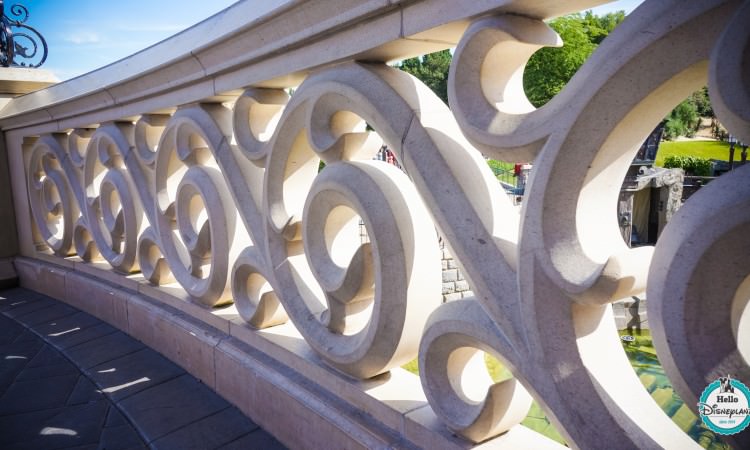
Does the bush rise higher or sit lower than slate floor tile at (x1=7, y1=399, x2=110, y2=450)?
higher

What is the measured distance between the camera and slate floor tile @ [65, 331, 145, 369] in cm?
328

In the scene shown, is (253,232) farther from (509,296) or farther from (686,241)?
(686,241)

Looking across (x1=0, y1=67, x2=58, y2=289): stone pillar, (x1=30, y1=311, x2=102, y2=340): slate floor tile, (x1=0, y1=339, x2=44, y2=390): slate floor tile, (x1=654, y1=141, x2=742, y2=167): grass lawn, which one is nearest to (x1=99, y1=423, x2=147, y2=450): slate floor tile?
(x1=0, y1=339, x2=44, y2=390): slate floor tile

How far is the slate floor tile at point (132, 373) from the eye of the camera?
9.45ft

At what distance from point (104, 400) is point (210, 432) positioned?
775mm

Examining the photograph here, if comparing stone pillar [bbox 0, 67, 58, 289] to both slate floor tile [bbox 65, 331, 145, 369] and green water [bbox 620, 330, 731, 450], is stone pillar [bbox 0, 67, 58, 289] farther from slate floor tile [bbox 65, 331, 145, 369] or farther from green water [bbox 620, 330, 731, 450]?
green water [bbox 620, 330, 731, 450]

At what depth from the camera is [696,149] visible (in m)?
33.3

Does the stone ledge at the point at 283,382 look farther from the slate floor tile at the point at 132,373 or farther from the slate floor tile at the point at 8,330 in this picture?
the slate floor tile at the point at 8,330

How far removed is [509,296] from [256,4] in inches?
56.8

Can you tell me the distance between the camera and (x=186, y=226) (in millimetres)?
2938

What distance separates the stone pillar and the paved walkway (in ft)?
6.41

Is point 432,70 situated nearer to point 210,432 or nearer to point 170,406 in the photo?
point 170,406

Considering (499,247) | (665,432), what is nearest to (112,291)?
(499,247)

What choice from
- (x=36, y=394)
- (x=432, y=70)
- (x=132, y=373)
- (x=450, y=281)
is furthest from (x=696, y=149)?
(x=36, y=394)
